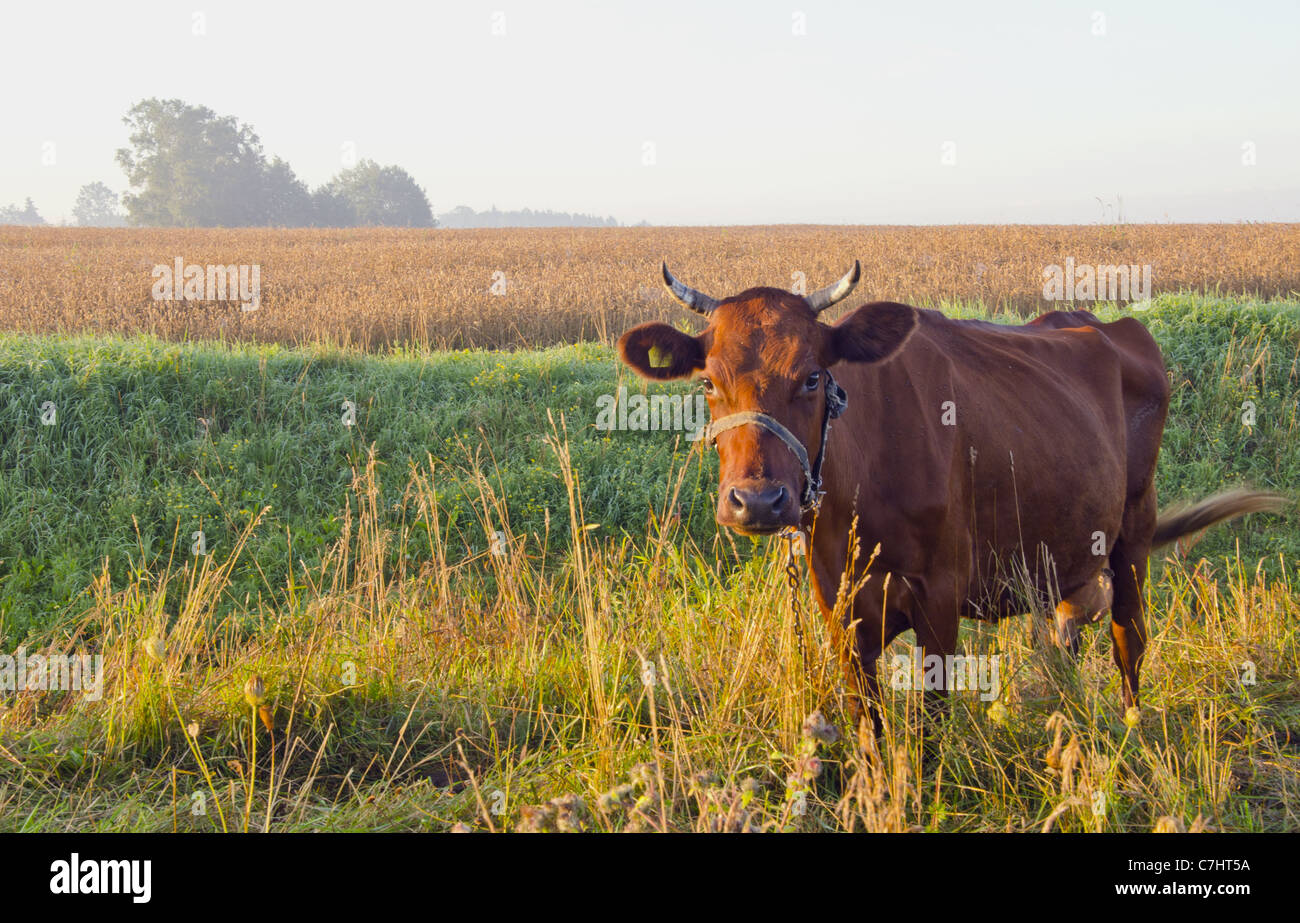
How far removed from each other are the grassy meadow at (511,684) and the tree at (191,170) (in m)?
72.1

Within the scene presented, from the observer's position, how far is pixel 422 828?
333 centimetres

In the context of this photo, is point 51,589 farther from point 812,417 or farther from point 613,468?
point 812,417

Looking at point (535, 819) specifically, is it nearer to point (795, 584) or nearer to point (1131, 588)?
point (795, 584)

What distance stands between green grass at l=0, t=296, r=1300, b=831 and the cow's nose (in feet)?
2.53

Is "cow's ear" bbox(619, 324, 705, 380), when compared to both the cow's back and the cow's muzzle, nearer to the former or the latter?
the cow's muzzle

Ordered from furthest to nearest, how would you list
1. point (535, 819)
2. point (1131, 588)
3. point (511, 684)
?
point (1131, 588) < point (511, 684) < point (535, 819)

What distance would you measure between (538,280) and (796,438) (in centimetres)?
1548

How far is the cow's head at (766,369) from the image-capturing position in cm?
309

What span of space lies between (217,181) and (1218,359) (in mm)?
77989

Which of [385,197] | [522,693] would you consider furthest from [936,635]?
[385,197]

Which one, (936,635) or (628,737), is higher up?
(936,635)

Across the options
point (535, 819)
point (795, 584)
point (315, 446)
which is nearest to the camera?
point (535, 819)

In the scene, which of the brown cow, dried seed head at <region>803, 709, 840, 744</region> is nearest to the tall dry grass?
dried seed head at <region>803, 709, 840, 744</region>

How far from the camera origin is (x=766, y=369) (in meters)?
3.35
